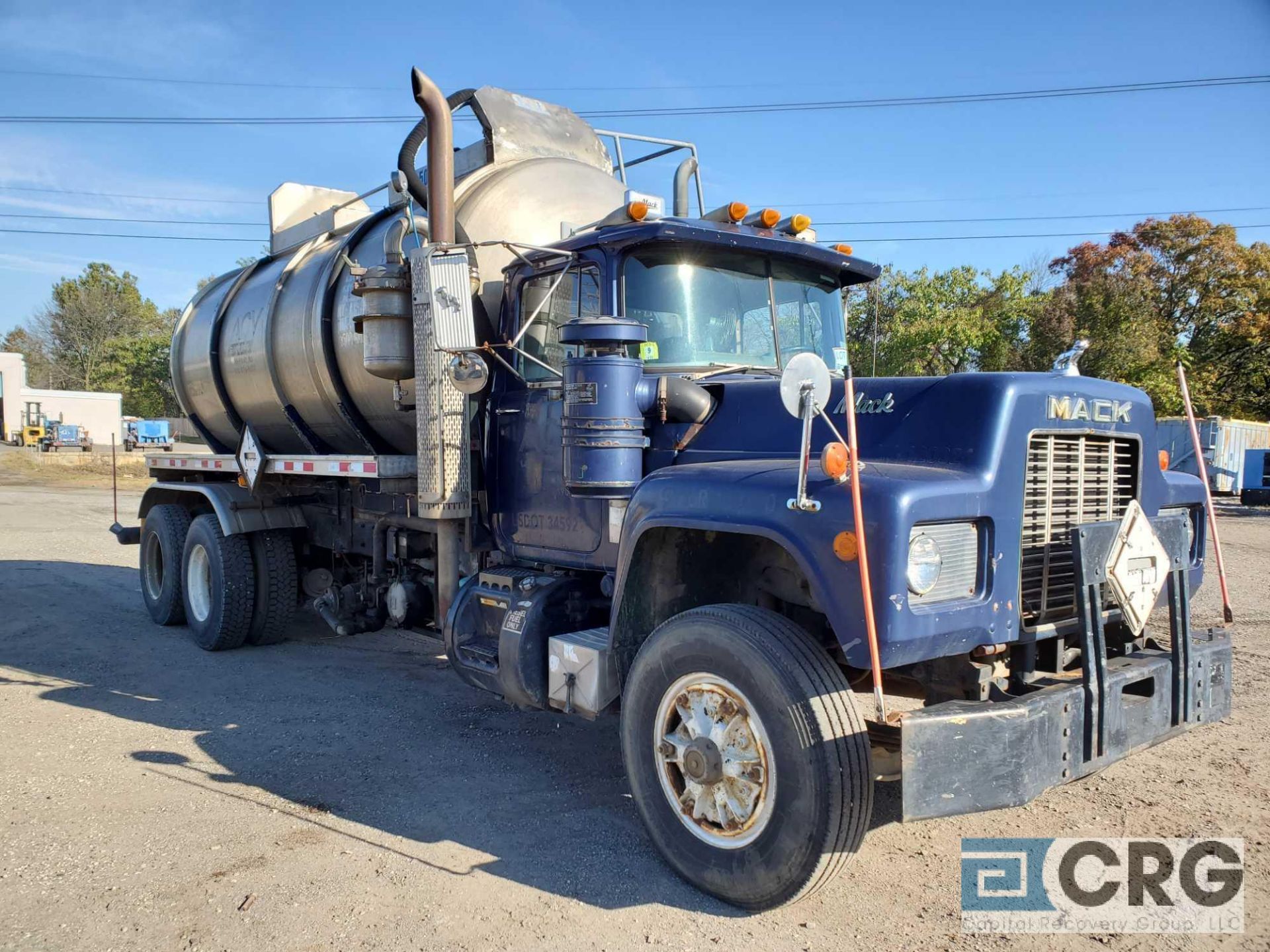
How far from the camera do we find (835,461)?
10.3ft

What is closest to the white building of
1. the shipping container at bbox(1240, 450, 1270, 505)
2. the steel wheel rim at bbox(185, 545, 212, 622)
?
the steel wheel rim at bbox(185, 545, 212, 622)

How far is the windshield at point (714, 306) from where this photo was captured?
4578 millimetres

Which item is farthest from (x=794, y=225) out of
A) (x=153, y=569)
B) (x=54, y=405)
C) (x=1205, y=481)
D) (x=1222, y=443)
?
(x=54, y=405)

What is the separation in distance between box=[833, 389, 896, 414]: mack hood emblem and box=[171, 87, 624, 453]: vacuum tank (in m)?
2.43

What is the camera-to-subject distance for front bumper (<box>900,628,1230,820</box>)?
116 inches

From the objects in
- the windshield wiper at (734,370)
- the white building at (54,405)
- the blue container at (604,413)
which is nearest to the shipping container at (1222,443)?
the windshield wiper at (734,370)

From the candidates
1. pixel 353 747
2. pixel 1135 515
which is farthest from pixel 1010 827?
pixel 353 747

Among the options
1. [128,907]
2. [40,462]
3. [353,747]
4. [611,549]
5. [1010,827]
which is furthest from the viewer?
[40,462]

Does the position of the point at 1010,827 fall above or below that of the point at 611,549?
below

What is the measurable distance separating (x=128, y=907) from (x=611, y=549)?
2423 mm

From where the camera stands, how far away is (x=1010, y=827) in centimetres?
415

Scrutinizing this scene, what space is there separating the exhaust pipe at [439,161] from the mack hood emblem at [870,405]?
102 inches

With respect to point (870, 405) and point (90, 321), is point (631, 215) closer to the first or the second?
point (870, 405)

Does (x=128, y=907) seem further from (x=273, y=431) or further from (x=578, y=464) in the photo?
(x=273, y=431)
